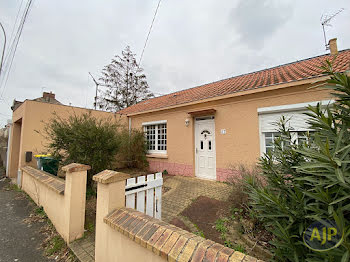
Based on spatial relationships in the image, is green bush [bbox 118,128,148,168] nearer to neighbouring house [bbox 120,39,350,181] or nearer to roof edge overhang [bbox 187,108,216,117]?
neighbouring house [bbox 120,39,350,181]

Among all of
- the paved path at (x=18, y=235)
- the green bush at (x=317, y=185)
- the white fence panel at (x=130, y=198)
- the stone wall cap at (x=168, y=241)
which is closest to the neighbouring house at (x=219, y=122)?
the paved path at (x=18, y=235)

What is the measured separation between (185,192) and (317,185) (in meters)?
4.81

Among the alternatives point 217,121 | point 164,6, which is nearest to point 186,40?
point 164,6

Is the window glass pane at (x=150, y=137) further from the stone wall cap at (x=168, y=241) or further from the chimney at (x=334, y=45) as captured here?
the chimney at (x=334, y=45)

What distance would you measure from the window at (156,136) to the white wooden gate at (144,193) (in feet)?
18.7

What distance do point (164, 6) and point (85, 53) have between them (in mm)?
6151

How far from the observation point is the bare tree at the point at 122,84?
767 inches

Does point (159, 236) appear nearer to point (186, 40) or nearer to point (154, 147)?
point (186, 40)

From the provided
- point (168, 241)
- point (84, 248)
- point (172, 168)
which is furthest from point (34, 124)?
point (168, 241)

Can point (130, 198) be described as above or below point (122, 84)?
below

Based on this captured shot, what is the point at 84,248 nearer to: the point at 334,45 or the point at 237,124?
the point at 237,124

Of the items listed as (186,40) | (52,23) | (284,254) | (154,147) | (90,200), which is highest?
(52,23)

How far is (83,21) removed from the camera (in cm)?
608

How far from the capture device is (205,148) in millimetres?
7141
